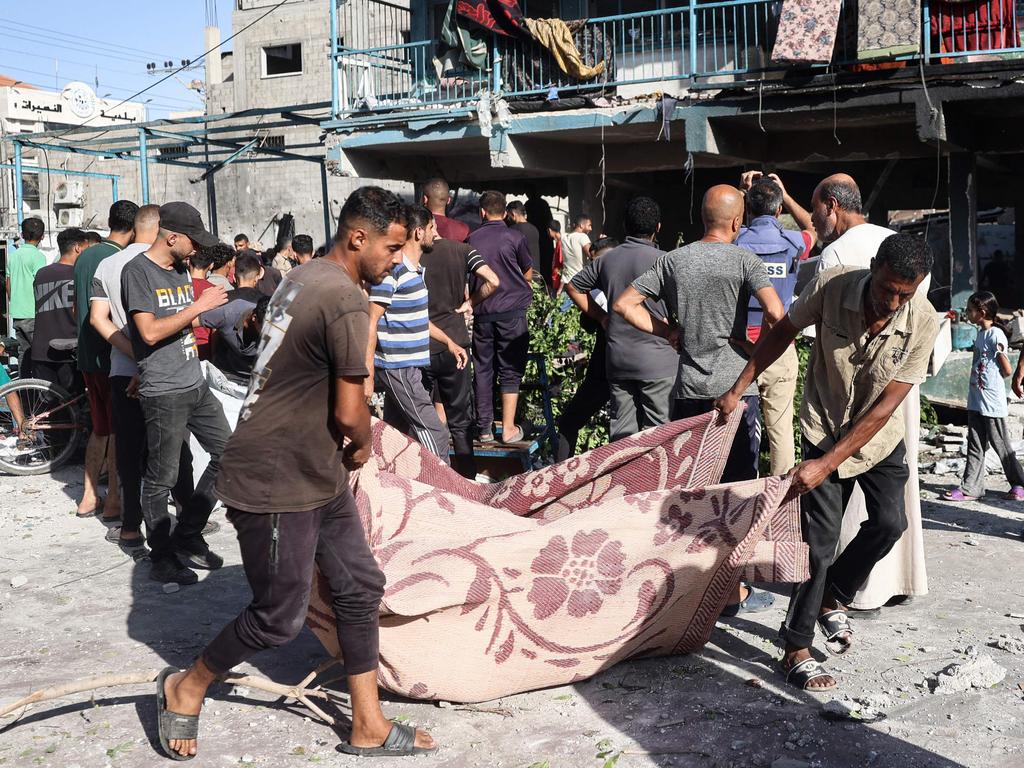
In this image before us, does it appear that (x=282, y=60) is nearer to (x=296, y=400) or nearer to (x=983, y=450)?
(x=983, y=450)

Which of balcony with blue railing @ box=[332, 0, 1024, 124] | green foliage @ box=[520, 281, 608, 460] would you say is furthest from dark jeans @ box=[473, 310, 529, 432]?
balcony with blue railing @ box=[332, 0, 1024, 124]

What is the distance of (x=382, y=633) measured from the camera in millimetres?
3820

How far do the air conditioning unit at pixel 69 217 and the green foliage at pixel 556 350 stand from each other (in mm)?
21828

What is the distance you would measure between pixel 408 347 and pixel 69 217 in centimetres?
2374

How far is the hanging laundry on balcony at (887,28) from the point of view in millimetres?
10438

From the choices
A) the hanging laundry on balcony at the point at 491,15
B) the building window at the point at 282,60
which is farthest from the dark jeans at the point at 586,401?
the building window at the point at 282,60

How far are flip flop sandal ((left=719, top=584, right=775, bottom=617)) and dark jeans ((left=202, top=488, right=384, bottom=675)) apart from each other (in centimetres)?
204

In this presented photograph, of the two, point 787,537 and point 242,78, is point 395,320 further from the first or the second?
point 242,78

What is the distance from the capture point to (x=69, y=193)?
2706 centimetres

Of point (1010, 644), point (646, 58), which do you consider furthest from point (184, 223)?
point (646, 58)

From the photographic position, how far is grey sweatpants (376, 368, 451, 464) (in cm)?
636

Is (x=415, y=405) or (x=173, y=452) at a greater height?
(x=415, y=405)

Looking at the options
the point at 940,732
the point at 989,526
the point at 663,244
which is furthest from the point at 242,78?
the point at 940,732

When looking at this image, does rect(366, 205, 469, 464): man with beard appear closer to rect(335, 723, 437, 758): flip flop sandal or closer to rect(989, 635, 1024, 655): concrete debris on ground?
rect(335, 723, 437, 758): flip flop sandal
